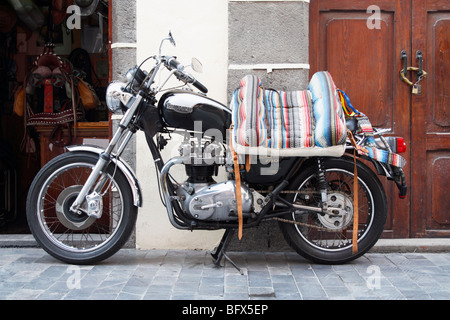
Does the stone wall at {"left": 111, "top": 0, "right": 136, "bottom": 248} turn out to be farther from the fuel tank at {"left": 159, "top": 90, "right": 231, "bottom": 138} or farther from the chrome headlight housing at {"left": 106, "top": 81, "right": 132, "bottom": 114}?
the fuel tank at {"left": 159, "top": 90, "right": 231, "bottom": 138}

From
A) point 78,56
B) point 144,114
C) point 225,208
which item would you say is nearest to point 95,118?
point 78,56

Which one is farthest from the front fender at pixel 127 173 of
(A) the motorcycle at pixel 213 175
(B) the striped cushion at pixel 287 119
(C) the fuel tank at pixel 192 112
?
(B) the striped cushion at pixel 287 119

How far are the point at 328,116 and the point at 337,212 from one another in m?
0.77

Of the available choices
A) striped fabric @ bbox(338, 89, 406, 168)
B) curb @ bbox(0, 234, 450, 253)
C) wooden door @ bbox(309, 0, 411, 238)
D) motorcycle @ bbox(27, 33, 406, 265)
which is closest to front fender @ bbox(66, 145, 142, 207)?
motorcycle @ bbox(27, 33, 406, 265)

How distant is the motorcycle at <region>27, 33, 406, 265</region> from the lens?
4.39 m

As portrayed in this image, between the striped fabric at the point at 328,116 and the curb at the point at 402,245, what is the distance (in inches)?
50.4

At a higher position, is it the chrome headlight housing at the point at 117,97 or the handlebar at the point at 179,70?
the handlebar at the point at 179,70

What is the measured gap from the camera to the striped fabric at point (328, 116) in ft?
14.0

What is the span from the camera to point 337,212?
4570mm

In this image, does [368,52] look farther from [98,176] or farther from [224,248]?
[98,176]

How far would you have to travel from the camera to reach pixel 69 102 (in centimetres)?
636

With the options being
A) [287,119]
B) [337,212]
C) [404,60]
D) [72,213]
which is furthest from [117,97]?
[404,60]

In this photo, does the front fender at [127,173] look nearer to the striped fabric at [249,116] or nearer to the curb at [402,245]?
the striped fabric at [249,116]

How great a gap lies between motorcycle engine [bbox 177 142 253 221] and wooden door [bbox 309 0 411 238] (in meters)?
1.43
